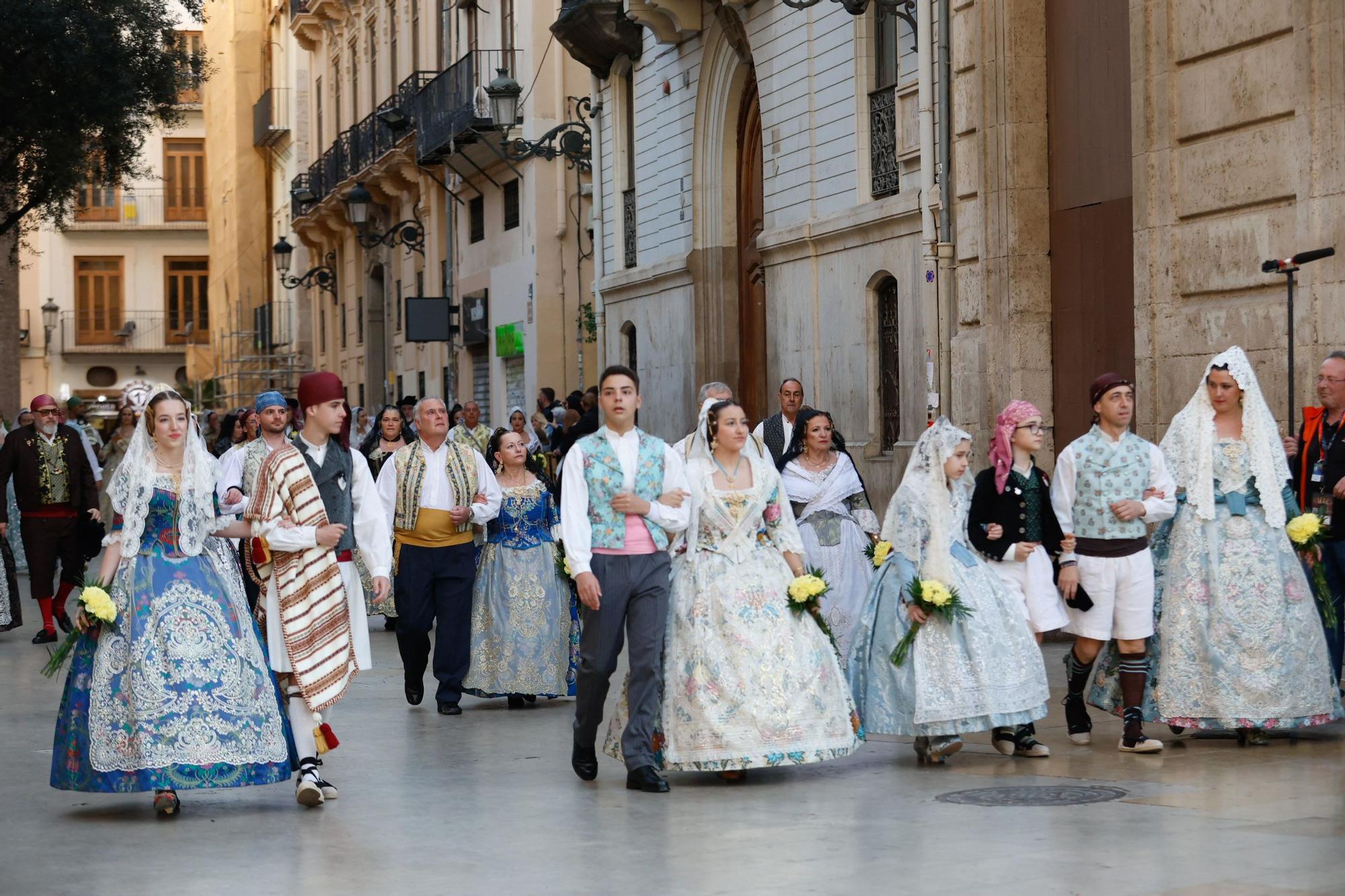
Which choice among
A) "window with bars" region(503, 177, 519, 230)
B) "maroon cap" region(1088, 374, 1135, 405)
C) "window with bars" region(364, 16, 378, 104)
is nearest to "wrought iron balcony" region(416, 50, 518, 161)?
"window with bars" region(503, 177, 519, 230)

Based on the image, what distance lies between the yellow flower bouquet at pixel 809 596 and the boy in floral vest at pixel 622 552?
0.56 metres

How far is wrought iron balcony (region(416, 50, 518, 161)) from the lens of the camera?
32.5 m

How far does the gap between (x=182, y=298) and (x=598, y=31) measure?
45.5 m

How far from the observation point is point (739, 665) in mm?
8883

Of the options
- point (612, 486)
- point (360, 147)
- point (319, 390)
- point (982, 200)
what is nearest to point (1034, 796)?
point (612, 486)

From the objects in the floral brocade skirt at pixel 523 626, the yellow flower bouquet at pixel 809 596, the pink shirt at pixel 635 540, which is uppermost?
the pink shirt at pixel 635 540

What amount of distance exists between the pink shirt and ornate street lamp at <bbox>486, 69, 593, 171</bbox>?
50.0ft

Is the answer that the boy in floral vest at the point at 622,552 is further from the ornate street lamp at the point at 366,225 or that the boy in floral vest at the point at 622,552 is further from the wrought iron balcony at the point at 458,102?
the ornate street lamp at the point at 366,225

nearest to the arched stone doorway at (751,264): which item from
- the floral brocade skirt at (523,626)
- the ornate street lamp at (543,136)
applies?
the ornate street lamp at (543,136)

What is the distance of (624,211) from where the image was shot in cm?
2766

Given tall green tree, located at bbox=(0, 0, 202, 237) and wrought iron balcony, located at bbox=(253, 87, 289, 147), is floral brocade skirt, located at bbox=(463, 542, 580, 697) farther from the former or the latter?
wrought iron balcony, located at bbox=(253, 87, 289, 147)

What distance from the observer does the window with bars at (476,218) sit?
3578 cm

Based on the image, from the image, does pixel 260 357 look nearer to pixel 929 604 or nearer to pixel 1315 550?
pixel 1315 550

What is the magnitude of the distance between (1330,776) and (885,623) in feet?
6.65
